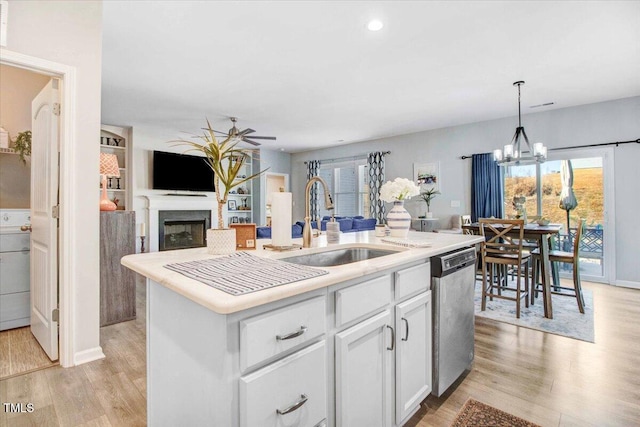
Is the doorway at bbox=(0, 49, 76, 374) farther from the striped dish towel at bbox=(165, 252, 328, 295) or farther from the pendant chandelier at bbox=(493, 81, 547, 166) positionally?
the pendant chandelier at bbox=(493, 81, 547, 166)

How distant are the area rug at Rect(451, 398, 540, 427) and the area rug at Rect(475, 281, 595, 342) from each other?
1.53 metres

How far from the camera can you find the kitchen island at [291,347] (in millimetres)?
871

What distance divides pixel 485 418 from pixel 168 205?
256 inches

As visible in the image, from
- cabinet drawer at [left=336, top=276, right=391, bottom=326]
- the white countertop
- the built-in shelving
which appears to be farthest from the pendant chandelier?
the built-in shelving

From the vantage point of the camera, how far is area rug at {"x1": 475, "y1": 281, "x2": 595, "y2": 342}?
2795 millimetres

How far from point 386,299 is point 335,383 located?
0.42 meters

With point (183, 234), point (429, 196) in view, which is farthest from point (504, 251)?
point (183, 234)

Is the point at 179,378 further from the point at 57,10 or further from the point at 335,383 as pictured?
the point at 57,10

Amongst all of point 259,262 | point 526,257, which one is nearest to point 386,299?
point 259,262

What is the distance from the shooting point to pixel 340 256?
1.89 m

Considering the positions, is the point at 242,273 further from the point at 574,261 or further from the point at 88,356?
the point at 574,261

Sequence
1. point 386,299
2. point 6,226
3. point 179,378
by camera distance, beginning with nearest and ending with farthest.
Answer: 1. point 179,378
2. point 386,299
3. point 6,226

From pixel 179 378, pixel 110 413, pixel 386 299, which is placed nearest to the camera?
pixel 179 378

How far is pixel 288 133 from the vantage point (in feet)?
21.2
